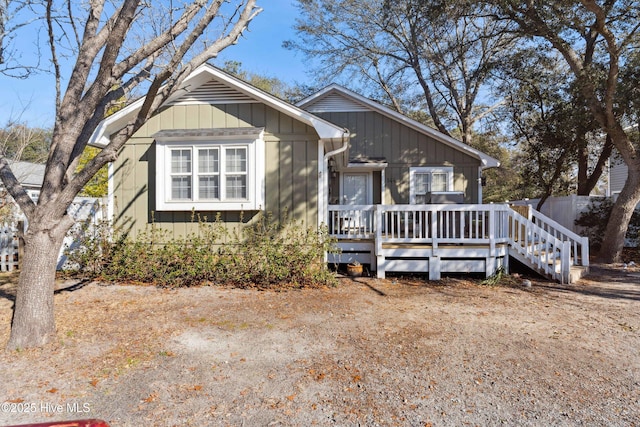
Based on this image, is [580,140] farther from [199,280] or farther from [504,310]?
[199,280]

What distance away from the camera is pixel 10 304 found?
17.7 ft

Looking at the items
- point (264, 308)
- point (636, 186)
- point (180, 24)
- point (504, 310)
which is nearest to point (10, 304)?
point (264, 308)

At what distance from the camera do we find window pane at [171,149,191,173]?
7627 millimetres

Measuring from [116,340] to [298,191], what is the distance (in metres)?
4.33

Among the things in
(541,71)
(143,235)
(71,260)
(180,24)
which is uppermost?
(541,71)

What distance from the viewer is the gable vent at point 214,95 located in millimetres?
7633

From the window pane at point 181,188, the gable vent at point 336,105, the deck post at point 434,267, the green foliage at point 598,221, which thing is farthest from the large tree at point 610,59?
the window pane at point 181,188

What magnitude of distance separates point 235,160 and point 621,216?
10128 mm

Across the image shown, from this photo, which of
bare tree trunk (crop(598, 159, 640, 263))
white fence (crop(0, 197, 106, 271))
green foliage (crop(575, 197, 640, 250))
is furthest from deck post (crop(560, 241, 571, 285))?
white fence (crop(0, 197, 106, 271))

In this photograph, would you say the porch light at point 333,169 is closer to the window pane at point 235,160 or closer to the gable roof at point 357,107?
the gable roof at point 357,107

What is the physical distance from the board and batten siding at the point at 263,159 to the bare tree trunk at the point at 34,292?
3.68 m

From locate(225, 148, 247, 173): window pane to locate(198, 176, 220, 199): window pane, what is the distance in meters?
0.37

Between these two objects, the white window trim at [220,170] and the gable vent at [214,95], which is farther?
the gable vent at [214,95]

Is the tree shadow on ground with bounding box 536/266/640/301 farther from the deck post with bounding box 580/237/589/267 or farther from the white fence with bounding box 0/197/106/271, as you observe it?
the white fence with bounding box 0/197/106/271
